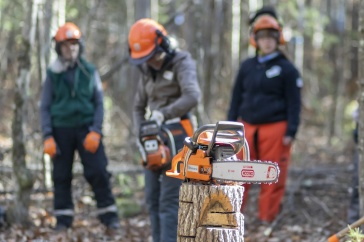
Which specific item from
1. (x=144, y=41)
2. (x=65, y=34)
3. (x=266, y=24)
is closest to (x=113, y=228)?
(x=65, y=34)

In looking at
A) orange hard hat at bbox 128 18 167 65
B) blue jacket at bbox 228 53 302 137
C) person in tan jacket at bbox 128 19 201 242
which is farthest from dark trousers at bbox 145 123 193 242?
blue jacket at bbox 228 53 302 137

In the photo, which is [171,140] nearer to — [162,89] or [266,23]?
[162,89]

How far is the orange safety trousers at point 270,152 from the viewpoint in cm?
732

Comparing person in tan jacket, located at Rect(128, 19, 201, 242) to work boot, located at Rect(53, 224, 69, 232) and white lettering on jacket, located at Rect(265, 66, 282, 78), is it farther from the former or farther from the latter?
white lettering on jacket, located at Rect(265, 66, 282, 78)

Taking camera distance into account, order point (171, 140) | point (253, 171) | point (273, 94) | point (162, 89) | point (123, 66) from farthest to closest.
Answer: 1. point (123, 66)
2. point (273, 94)
3. point (162, 89)
4. point (171, 140)
5. point (253, 171)

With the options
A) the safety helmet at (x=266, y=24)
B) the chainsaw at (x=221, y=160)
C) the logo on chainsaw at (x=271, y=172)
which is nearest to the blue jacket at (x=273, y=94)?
the safety helmet at (x=266, y=24)

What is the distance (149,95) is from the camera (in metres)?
5.92

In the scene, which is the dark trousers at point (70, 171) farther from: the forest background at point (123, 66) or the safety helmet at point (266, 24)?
the safety helmet at point (266, 24)

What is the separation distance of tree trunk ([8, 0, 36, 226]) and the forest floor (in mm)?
211

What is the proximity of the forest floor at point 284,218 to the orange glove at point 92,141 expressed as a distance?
0.92 metres

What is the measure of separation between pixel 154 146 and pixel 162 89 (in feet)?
2.12

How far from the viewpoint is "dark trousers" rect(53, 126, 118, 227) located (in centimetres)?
687

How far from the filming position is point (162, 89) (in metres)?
5.84

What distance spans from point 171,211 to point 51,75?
2281 mm
